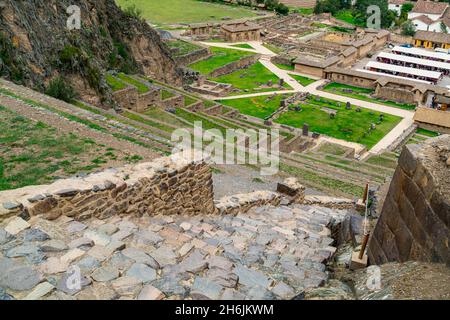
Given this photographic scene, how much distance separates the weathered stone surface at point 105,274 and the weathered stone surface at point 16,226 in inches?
65.0

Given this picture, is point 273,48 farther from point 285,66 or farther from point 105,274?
point 105,274

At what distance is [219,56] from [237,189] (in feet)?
155

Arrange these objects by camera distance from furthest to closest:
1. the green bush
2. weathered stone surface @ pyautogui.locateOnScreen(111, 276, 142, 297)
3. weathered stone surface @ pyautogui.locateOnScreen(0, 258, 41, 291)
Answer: the green bush → weathered stone surface @ pyautogui.locateOnScreen(111, 276, 142, 297) → weathered stone surface @ pyautogui.locateOnScreen(0, 258, 41, 291)

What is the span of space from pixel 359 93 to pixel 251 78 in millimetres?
13442

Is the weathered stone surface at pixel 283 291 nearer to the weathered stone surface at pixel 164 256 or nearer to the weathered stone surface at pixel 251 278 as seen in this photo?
the weathered stone surface at pixel 251 278

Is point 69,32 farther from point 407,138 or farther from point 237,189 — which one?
point 407,138

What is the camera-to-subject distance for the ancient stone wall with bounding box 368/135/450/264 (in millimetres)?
6949

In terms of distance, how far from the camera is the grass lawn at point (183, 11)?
8265cm

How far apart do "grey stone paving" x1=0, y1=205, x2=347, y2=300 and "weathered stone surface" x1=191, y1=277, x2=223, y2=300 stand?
0.01m

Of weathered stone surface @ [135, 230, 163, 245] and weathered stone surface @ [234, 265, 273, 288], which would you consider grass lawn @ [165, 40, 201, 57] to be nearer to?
weathered stone surface @ [135, 230, 163, 245]

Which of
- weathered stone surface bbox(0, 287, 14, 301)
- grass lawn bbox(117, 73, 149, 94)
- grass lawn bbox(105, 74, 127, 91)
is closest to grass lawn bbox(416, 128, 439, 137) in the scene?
grass lawn bbox(117, 73, 149, 94)

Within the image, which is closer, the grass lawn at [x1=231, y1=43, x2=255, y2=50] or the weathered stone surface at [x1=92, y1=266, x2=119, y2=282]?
the weathered stone surface at [x1=92, y1=266, x2=119, y2=282]

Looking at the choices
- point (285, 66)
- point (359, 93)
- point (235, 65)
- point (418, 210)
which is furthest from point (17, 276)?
point (285, 66)

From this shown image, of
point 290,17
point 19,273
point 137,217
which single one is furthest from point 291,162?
point 290,17
